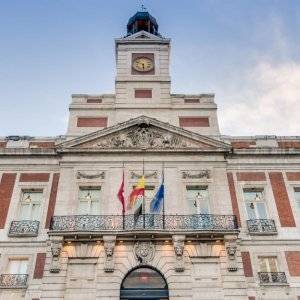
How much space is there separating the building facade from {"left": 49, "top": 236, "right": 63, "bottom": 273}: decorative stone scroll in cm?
4

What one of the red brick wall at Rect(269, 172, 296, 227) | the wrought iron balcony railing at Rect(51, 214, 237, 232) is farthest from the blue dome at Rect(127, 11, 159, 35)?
the wrought iron balcony railing at Rect(51, 214, 237, 232)

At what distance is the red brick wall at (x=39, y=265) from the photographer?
1809 centimetres

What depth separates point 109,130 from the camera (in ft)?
Answer: 72.2

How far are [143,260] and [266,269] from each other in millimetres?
5468

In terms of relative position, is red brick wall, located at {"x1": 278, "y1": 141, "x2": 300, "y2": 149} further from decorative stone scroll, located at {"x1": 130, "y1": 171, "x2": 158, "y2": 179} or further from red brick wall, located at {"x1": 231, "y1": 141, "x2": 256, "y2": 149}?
decorative stone scroll, located at {"x1": 130, "y1": 171, "x2": 158, "y2": 179}

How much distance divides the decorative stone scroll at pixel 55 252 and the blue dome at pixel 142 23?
17.1 m

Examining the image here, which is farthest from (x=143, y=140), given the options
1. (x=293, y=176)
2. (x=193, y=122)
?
(x=293, y=176)

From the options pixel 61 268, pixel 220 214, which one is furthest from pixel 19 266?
pixel 220 214

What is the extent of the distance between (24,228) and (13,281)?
2487 mm

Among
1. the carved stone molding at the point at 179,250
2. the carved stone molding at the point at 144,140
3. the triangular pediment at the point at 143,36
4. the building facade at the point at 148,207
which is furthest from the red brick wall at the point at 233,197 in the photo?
the triangular pediment at the point at 143,36

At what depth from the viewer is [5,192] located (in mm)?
20750

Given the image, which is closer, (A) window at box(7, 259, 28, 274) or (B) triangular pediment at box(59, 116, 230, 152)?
(A) window at box(7, 259, 28, 274)

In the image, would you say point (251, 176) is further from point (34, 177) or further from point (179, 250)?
point (34, 177)

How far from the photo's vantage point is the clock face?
86.1 feet
